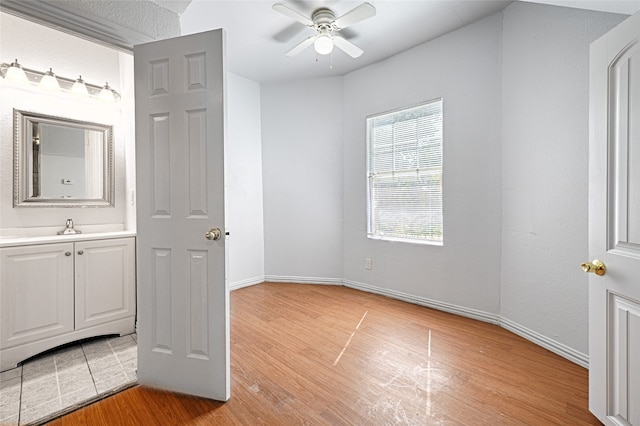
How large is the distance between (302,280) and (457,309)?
6.63ft

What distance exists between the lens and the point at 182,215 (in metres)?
1.78

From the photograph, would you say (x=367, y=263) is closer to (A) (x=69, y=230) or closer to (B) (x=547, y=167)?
(B) (x=547, y=167)

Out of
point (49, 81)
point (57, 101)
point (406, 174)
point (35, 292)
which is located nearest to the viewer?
point (35, 292)

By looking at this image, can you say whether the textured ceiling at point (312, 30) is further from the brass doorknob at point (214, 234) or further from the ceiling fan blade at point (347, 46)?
the brass doorknob at point (214, 234)

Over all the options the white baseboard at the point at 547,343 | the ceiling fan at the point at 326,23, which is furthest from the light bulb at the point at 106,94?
the white baseboard at the point at 547,343

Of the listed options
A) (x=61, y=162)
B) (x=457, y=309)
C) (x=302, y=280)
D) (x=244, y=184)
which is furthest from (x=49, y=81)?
(x=457, y=309)

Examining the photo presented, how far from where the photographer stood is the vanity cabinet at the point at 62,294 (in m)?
Result: 2.15

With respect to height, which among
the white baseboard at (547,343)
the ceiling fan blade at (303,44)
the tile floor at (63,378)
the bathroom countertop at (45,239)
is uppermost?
the ceiling fan blade at (303,44)

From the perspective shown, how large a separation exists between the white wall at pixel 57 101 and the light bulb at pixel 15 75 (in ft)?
0.28

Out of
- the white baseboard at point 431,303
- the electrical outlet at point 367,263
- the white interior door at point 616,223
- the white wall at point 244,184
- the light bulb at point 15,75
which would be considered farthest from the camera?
the white wall at point 244,184

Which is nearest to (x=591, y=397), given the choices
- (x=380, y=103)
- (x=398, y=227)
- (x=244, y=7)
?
(x=398, y=227)

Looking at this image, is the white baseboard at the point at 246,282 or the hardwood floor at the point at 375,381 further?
the white baseboard at the point at 246,282

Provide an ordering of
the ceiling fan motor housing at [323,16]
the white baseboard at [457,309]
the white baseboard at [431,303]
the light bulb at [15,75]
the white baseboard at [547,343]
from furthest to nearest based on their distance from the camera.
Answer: the white baseboard at [431,303] → the ceiling fan motor housing at [323,16] → the light bulb at [15,75] → the white baseboard at [457,309] → the white baseboard at [547,343]

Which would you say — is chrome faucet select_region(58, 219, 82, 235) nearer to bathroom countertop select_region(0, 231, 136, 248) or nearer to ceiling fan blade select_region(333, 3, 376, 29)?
bathroom countertop select_region(0, 231, 136, 248)
